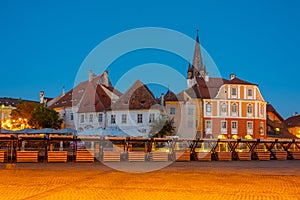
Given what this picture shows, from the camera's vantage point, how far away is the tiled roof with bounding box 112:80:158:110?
56.1 m

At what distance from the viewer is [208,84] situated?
64.1 meters

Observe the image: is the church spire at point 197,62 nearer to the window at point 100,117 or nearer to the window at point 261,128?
the window at point 261,128

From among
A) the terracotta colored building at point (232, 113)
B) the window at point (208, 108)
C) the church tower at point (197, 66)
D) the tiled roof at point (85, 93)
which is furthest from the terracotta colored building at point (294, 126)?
the tiled roof at point (85, 93)

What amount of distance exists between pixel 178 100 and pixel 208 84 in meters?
6.38

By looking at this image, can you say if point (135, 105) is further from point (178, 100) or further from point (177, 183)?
point (177, 183)

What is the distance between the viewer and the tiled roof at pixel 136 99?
56.1 m

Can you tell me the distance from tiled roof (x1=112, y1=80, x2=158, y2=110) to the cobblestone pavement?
1532 inches

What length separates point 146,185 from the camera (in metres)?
13.2

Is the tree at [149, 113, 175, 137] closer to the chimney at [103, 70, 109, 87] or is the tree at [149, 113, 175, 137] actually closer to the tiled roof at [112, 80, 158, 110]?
the tiled roof at [112, 80, 158, 110]

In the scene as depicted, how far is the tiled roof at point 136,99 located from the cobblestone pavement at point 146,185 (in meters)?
38.9

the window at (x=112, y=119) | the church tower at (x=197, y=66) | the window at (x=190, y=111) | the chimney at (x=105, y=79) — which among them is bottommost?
the window at (x=112, y=119)

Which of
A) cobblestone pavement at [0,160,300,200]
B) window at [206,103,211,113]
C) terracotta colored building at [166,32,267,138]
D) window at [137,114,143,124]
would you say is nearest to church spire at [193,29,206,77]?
window at [206,103,211,113]

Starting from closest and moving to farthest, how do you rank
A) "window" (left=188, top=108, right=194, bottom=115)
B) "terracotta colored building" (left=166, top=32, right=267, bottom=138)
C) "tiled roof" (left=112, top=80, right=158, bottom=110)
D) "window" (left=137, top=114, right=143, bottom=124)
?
"window" (left=137, top=114, right=143, bottom=124) → "tiled roof" (left=112, top=80, right=158, bottom=110) → "terracotta colored building" (left=166, top=32, right=267, bottom=138) → "window" (left=188, top=108, right=194, bottom=115)

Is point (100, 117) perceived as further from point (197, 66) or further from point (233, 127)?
point (197, 66)
